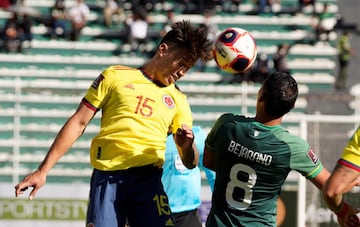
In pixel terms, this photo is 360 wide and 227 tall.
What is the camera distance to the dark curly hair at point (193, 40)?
5781mm

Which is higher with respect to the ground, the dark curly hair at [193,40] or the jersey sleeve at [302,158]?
the dark curly hair at [193,40]

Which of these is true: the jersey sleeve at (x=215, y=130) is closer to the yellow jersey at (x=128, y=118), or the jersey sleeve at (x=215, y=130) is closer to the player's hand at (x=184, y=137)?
the player's hand at (x=184, y=137)

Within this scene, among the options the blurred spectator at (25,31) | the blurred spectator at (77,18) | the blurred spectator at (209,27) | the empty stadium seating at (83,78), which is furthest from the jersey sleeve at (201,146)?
the blurred spectator at (77,18)

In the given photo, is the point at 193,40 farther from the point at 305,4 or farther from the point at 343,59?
the point at 305,4

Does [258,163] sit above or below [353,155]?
below

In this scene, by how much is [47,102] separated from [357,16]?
10126 millimetres

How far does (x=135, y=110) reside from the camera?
18.9 feet

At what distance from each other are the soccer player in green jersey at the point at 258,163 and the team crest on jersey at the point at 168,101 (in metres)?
0.55

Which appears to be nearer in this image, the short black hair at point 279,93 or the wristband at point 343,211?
the wristband at point 343,211

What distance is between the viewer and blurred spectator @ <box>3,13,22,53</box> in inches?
810

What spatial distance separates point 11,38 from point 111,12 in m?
2.81

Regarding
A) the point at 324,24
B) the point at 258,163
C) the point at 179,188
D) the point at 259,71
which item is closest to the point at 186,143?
the point at 258,163

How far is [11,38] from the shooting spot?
20594 mm

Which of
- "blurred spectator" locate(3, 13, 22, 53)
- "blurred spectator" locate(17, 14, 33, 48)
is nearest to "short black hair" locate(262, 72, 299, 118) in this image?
"blurred spectator" locate(3, 13, 22, 53)
